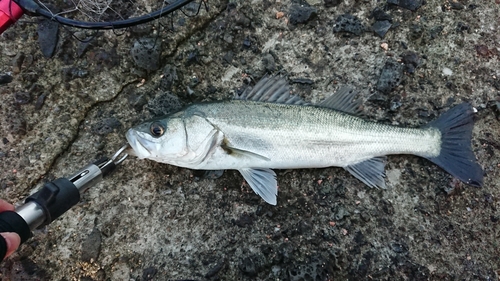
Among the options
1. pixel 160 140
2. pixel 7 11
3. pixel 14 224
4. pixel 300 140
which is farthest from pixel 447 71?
pixel 7 11

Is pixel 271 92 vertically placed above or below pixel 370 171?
above

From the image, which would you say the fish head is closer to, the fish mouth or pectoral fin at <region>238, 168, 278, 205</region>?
the fish mouth

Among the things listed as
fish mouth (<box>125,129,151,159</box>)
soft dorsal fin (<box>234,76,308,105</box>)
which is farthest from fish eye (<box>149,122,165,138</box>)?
soft dorsal fin (<box>234,76,308,105</box>)

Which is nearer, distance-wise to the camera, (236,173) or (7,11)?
(7,11)

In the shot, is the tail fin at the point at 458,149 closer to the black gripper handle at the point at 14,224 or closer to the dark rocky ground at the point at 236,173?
the dark rocky ground at the point at 236,173

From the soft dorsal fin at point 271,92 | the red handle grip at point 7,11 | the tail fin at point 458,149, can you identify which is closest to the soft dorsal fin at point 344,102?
the soft dorsal fin at point 271,92

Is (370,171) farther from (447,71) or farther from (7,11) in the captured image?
(7,11)
